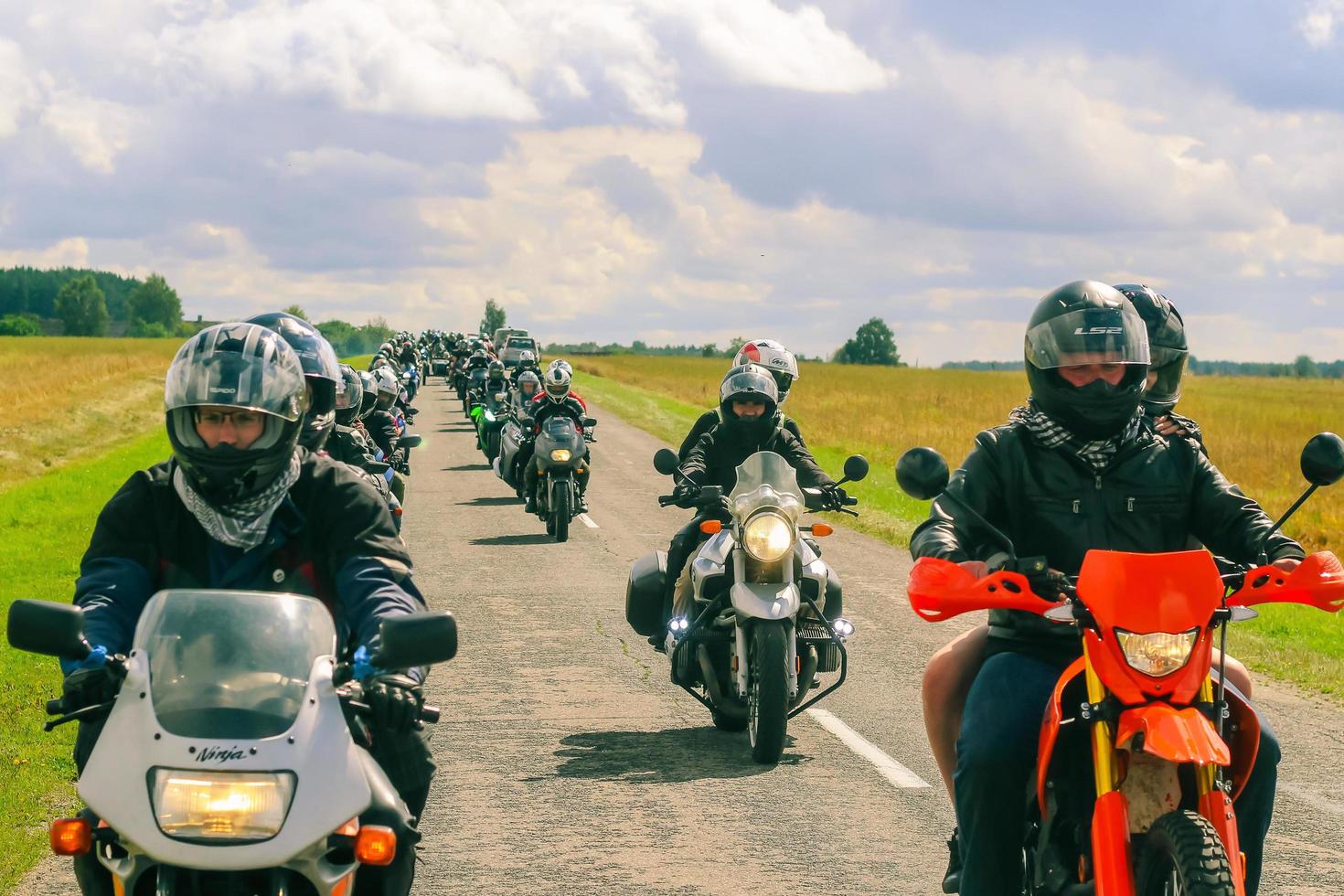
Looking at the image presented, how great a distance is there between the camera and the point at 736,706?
825cm

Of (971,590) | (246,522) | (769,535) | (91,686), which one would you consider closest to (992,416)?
(769,535)

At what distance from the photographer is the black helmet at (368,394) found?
46.7ft

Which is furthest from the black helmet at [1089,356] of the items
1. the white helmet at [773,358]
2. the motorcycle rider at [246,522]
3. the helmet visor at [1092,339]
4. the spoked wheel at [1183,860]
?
the white helmet at [773,358]

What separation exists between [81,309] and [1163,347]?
625ft

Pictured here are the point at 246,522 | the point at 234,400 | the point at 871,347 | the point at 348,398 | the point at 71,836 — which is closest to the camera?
the point at 71,836

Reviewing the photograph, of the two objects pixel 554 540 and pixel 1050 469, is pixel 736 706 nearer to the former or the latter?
pixel 1050 469

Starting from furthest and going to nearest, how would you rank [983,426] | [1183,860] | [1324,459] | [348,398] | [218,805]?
[983,426] < [348,398] < [1324,459] < [1183,860] < [218,805]

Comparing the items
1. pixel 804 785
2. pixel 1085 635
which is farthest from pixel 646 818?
pixel 1085 635

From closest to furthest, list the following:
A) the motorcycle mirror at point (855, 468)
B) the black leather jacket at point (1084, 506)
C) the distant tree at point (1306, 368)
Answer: the black leather jacket at point (1084, 506), the motorcycle mirror at point (855, 468), the distant tree at point (1306, 368)

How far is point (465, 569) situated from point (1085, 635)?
12152 mm

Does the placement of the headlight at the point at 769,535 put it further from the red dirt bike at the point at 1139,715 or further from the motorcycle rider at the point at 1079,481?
the red dirt bike at the point at 1139,715

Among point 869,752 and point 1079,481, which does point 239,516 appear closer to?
point 1079,481

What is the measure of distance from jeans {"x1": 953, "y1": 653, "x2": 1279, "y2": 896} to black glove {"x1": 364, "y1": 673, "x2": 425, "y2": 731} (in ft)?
5.00

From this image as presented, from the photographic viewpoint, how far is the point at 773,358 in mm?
9883
